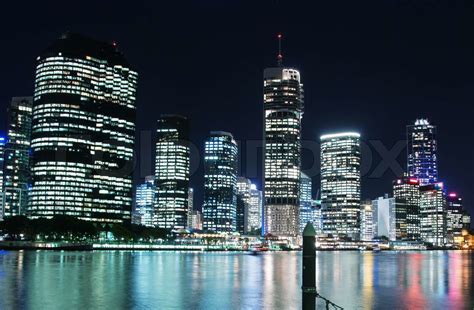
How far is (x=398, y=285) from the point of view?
86938 mm

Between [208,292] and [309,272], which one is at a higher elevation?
[309,272]

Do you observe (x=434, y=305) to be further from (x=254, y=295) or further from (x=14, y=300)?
(x=14, y=300)

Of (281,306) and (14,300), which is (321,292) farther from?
(14,300)

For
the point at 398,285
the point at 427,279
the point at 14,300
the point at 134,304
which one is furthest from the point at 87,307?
the point at 427,279

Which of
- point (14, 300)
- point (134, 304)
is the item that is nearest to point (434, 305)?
point (134, 304)

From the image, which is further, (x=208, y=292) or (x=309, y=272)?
(x=208, y=292)

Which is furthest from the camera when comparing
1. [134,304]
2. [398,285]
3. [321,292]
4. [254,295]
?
[398,285]

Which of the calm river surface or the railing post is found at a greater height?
the railing post

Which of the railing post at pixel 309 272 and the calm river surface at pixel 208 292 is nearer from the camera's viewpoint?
the railing post at pixel 309 272

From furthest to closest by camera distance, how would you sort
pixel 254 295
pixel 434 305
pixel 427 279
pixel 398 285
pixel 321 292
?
pixel 427 279 < pixel 398 285 < pixel 321 292 < pixel 254 295 < pixel 434 305

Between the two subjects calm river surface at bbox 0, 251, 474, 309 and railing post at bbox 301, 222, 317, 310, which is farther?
calm river surface at bbox 0, 251, 474, 309

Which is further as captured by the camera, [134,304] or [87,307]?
[134,304]

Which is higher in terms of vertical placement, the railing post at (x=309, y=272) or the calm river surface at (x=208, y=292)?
the railing post at (x=309, y=272)

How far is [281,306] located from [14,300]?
25176 millimetres
